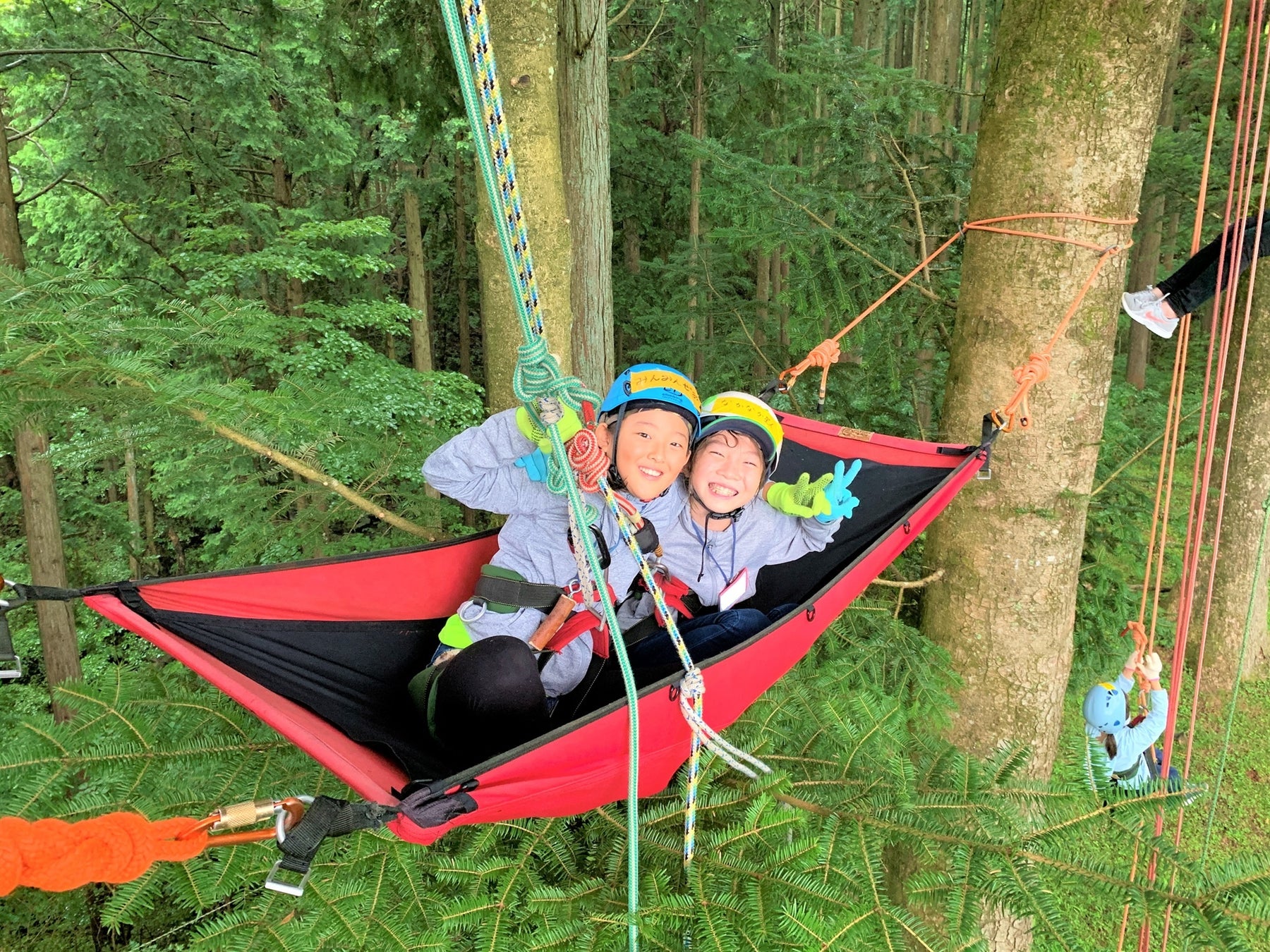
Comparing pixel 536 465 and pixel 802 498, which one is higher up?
pixel 536 465

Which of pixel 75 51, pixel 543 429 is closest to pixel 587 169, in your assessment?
pixel 543 429

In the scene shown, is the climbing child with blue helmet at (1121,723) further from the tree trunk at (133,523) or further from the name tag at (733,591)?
the tree trunk at (133,523)

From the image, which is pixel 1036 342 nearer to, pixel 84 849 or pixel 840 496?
pixel 840 496

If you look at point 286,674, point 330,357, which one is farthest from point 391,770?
point 330,357

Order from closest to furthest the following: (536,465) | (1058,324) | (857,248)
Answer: (536,465) → (1058,324) → (857,248)

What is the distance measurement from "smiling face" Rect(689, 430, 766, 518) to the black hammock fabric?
28cm

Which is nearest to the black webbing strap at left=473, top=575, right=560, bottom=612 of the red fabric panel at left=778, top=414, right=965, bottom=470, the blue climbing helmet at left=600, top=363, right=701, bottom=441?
the blue climbing helmet at left=600, top=363, right=701, bottom=441

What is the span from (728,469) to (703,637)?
372mm

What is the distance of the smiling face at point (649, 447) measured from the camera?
59.9 inches

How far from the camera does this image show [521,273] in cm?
94

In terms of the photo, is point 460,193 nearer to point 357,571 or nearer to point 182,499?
point 182,499

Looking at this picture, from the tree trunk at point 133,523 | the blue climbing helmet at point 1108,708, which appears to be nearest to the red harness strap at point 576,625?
the blue climbing helmet at point 1108,708

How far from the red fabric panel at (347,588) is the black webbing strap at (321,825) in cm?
53

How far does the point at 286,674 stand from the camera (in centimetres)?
139
